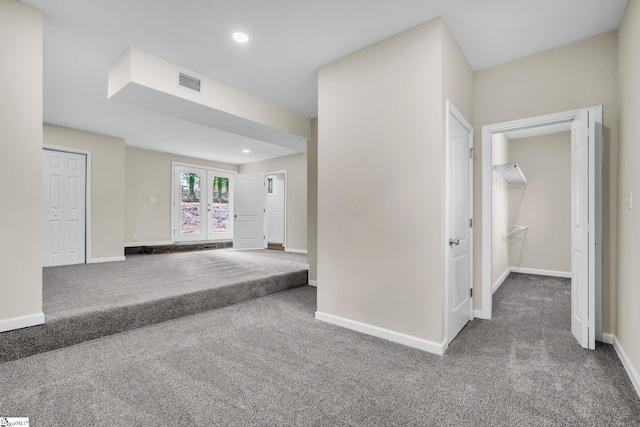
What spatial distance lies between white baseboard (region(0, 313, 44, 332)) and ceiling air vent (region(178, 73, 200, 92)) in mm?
2331

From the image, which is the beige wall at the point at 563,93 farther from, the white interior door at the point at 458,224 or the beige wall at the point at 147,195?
the beige wall at the point at 147,195

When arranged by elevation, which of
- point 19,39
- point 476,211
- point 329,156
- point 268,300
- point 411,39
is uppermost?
point 411,39

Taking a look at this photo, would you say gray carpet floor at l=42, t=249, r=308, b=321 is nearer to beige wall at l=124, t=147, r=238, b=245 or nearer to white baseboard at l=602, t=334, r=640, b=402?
beige wall at l=124, t=147, r=238, b=245

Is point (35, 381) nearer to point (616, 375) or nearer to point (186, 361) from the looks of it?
point (186, 361)

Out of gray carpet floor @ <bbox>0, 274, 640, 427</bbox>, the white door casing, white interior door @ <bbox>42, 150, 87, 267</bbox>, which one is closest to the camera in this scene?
gray carpet floor @ <bbox>0, 274, 640, 427</bbox>

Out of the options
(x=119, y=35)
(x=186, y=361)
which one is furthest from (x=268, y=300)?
(x=119, y=35)

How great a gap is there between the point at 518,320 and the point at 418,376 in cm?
170

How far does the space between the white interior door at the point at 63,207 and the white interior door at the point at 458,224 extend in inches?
238

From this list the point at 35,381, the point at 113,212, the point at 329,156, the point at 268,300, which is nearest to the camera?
the point at 35,381

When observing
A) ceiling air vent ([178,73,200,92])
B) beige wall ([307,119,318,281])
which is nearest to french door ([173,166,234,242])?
beige wall ([307,119,318,281])

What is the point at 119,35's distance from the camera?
8.29 ft

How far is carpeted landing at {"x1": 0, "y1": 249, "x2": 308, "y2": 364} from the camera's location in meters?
2.31

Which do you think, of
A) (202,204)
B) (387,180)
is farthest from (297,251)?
(387,180)

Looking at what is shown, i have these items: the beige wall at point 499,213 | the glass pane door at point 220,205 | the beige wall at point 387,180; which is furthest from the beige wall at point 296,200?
the beige wall at point 387,180
